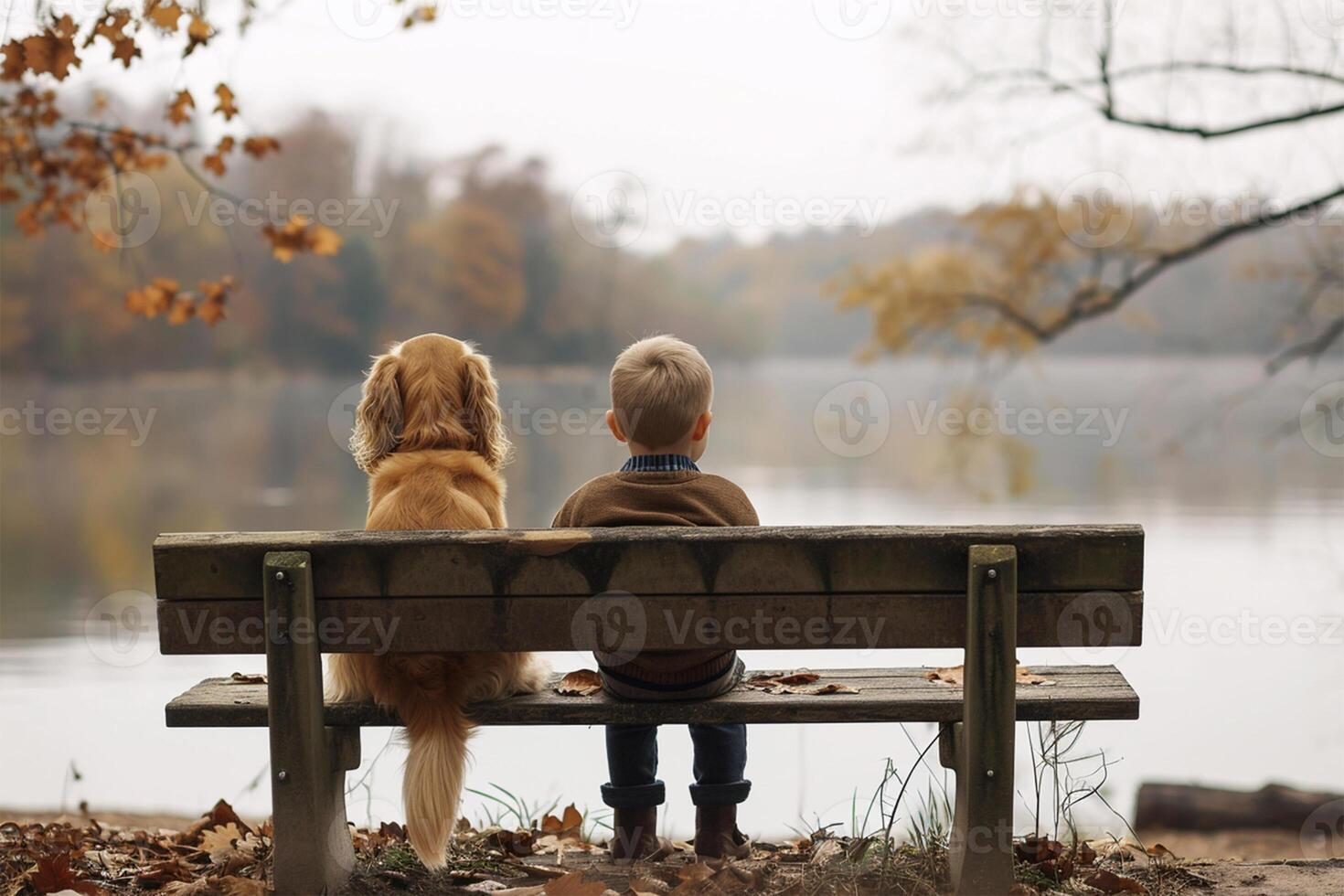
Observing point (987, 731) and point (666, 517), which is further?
point (666, 517)

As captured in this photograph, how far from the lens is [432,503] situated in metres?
3.49

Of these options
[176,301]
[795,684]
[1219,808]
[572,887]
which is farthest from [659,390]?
[1219,808]

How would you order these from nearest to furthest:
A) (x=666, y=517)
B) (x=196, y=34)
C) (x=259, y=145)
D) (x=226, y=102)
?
(x=666, y=517)
(x=196, y=34)
(x=226, y=102)
(x=259, y=145)

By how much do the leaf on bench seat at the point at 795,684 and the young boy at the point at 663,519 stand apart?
0.08 meters

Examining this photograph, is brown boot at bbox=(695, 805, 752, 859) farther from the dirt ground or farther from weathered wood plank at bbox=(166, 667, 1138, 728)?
weathered wood plank at bbox=(166, 667, 1138, 728)

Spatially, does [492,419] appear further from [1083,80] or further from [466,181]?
[466,181]

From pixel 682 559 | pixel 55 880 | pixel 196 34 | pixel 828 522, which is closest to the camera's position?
pixel 682 559

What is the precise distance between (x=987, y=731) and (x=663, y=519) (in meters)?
1.02

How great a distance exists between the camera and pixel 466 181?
48125mm

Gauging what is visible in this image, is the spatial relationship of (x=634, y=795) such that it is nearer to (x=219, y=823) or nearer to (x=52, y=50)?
A: (x=219, y=823)

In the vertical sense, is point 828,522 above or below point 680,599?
below

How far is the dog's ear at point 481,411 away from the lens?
373 centimetres

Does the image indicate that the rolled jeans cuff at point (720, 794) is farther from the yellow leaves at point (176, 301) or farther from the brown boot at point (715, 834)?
the yellow leaves at point (176, 301)

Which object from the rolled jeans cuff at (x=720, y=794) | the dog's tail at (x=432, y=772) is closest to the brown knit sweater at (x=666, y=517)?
the rolled jeans cuff at (x=720, y=794)
